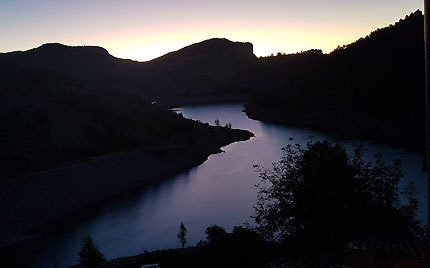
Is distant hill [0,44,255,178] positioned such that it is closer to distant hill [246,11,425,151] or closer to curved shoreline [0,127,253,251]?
curved shoreline [0,127,253,251]

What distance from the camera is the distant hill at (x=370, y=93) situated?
2945 inches

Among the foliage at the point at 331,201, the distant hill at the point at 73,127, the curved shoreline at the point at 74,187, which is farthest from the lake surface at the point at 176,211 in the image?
the foliage at the point at 331,201

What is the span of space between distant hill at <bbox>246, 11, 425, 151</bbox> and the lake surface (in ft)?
48.7

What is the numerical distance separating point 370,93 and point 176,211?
5876 cm

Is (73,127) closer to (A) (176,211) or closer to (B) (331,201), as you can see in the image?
(A) (176,211)

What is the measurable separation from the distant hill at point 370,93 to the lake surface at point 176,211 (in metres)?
14.8

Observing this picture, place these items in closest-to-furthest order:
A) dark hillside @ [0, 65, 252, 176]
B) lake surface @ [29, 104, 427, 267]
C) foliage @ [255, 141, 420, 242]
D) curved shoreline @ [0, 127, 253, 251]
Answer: foliage @ [255, 141, 420, 242] → lake surface @ [29, 104, 427, 267] → curved shoreline @ [0, 127, 253, 251] → dark hillside @ [0, 65, 252, 176]

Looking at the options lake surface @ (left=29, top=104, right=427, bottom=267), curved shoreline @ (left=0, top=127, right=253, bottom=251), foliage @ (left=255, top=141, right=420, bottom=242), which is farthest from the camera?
curved shoreline @ (left=0, top=127, right=253, bottom=251)

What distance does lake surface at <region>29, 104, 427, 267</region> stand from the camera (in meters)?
35.2

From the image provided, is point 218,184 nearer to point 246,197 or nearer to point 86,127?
point 246,197

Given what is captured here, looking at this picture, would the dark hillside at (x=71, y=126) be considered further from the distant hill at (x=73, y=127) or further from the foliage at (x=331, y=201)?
the foliage at (x=331, y=201)

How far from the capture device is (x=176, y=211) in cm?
4338

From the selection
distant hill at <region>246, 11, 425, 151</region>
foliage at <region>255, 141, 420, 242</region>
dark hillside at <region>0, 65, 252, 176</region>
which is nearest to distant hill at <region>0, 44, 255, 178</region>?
dark hillside at <region>0, 65, 252, 176</region>

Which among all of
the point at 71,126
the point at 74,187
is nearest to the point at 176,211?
the point at 74,187
